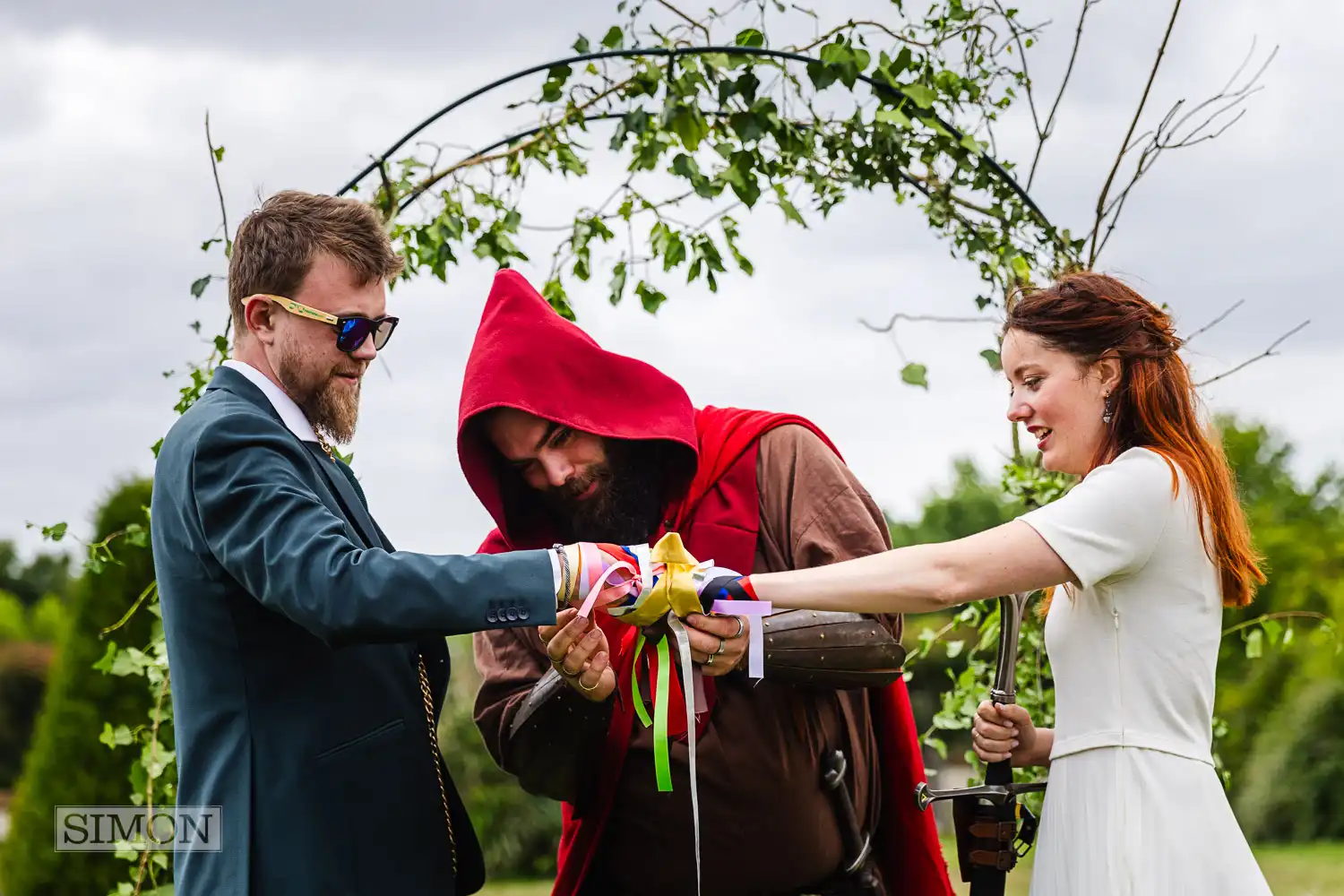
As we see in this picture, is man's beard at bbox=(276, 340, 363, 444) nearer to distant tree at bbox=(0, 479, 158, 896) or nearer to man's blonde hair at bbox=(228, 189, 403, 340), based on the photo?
man's blonde hair at bbox=(228, 189, 403, 340)

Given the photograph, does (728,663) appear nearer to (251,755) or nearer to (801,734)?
(801,734)

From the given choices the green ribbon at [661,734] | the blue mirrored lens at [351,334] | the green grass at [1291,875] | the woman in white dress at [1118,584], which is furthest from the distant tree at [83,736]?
the woman in white dress at [1118,584]

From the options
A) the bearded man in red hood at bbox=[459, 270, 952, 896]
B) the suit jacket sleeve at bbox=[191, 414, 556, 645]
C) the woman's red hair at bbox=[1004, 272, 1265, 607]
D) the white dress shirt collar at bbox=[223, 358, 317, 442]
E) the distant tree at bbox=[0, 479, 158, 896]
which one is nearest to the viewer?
the suit jacket sleeve at bbox=[191, 414, 556, 645]

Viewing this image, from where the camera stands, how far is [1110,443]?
2.71 m

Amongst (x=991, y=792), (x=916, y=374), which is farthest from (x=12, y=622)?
(x=991, y=792)

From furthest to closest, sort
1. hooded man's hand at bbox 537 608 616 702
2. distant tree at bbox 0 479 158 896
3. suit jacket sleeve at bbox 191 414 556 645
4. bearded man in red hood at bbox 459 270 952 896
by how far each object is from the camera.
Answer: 1. distant tree at bbox 0 479 158 896
2. bearded man in red hood at bbox 459 270 952 896
3. hooded man's hand at bbox 537 608 616 702
4. suit jacket sleeve at bbox 191 414 556 645

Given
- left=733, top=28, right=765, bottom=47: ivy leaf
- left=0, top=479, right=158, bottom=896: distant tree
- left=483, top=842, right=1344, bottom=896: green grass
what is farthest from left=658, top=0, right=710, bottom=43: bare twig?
left=483, top=842, right=1344, bottom=896: green grass

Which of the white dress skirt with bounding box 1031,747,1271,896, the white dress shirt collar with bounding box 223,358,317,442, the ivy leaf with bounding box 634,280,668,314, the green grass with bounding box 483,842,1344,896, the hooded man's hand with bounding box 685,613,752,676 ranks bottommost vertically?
the green grass with bounding box 483,842,1344,896

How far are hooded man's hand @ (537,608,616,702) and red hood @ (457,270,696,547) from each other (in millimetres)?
590

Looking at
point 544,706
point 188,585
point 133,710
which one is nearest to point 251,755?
point 188,585

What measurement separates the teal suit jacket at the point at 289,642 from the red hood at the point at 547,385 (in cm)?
74

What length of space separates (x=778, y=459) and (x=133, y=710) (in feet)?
15.0

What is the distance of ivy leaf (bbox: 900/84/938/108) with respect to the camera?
13.6 feet

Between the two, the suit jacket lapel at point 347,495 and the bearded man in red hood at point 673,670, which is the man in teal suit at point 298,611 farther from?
the bearded man in red hood at point 673,670
